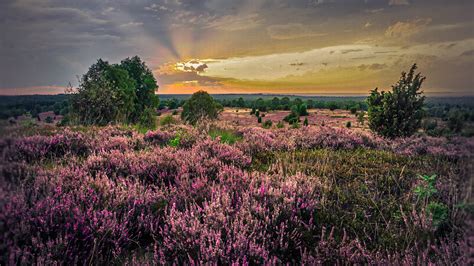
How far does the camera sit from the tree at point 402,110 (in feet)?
43.4

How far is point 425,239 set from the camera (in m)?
2.77

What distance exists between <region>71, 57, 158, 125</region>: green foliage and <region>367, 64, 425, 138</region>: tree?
12.9 meters

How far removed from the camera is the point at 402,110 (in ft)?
44.3

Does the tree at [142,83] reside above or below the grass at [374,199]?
above

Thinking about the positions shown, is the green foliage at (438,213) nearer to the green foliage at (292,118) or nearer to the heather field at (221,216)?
Result: the heather field at (221,216)

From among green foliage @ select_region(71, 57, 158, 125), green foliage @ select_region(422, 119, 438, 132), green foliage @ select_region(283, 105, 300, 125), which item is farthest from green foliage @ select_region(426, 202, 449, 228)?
green foliage @ select_region(283, 105, 300, 125)

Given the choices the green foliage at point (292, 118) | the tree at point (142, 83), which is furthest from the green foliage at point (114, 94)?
the green foliage at point (292, 118)

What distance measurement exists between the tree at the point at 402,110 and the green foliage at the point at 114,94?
12919 millimetres

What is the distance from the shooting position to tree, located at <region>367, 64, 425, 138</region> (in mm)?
13234

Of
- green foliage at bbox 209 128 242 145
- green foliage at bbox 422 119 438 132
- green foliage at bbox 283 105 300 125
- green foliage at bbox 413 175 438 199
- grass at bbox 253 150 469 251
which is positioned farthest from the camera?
green foliage at bbox 283 105 300 125

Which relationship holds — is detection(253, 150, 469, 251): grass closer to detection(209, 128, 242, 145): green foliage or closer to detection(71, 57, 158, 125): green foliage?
detection(209, 128, 242, 145): green foliage

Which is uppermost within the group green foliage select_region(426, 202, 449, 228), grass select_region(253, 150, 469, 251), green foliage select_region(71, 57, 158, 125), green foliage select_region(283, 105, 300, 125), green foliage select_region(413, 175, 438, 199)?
green foliage select_region(71, 57, 158, 125)

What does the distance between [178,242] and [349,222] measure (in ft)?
6.00

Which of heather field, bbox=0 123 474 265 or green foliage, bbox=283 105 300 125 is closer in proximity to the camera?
heather field, bbox=0 123 474 265
